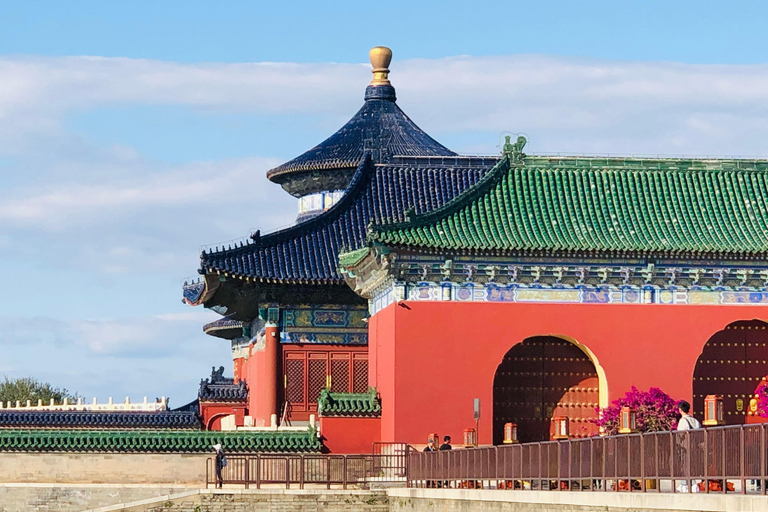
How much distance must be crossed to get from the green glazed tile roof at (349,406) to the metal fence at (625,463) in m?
6.83

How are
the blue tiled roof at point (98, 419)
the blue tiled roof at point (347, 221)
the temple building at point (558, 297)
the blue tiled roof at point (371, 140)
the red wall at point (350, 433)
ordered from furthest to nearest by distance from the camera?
1. the blue tiled roof at point (98, 419)
2. the blue tiled roof at point (371, 140)
3. the blue tiled roof at point (347, 221)
4. the red wall at point (350, 433)
5. the temple building at point (558, 297)

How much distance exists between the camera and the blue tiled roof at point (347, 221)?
45.6 m

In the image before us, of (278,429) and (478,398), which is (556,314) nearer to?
(478,398)

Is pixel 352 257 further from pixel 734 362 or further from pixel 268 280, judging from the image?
pixel 734 362

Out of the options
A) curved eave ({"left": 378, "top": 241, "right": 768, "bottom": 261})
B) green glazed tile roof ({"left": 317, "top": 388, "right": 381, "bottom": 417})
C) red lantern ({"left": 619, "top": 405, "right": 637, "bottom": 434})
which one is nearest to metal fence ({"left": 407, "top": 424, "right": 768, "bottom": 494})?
red lantern ({"left": 619, "top": 405, "right": 637, "bottom": 434})

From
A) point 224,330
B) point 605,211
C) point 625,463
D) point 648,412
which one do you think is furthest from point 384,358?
point 224,330

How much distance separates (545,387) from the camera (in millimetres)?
40062

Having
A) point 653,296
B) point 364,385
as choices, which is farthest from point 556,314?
point 364,385

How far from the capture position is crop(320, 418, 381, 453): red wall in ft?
130

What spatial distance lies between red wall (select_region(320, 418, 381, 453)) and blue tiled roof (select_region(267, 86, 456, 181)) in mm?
15334

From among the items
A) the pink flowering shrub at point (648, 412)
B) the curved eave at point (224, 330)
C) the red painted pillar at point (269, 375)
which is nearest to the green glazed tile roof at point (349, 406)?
the pink flowering shrub at point (648, 412)

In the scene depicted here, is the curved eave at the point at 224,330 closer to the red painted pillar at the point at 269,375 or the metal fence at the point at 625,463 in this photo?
the red painted pillar at the point at 269,375

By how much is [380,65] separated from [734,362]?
2158 centimetres

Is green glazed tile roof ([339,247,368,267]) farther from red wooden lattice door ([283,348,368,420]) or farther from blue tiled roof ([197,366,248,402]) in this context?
blue tiled roof ([197,366,248,402])
